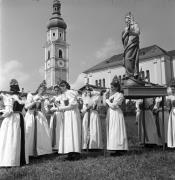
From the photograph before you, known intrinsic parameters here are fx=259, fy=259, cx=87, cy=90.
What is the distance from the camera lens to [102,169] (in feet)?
18.2

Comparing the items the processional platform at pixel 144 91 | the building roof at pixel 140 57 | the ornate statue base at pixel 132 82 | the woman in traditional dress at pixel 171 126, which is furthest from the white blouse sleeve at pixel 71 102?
the building roof at pixel 140 57

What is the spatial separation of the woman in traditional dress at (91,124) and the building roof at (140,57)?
4048cm

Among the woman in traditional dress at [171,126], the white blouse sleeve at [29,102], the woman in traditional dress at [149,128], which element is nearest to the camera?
the white blouse sleeve at [29,102]

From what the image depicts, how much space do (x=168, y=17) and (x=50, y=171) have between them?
277 inches

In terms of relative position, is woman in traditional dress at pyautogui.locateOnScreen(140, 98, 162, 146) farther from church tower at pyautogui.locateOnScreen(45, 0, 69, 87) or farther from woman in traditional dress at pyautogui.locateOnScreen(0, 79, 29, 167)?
church tower at pyautogui.locateOnScreen(45, 0, 69, 87)

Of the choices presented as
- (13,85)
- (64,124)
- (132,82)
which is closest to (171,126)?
(132,82)

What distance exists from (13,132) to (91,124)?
9.34 ft

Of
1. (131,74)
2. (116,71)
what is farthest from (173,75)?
(131,74)

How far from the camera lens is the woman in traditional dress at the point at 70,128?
259 inches

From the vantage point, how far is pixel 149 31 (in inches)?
426

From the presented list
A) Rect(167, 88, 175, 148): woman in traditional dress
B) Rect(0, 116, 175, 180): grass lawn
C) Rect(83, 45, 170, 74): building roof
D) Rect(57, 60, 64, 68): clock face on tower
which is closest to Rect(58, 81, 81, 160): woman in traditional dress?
Rect(0, 116, 175, 180): grass lawn

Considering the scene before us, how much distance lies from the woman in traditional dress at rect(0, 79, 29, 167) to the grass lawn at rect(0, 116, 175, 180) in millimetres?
268

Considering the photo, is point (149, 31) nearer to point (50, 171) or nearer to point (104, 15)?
point (104, 15)

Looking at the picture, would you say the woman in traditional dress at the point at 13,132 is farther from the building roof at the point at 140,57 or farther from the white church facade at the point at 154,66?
the building roof at the point at 140,57
